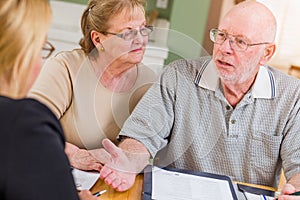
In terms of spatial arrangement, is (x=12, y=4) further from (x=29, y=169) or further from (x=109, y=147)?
(x=109, y=147)

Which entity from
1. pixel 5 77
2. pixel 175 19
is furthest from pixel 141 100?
pixel 175 19

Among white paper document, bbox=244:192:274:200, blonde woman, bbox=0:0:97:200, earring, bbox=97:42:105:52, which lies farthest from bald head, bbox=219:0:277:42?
blonde woman, bbox=0:0:97:200

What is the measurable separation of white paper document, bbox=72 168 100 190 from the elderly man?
264mm

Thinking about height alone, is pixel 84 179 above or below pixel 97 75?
below

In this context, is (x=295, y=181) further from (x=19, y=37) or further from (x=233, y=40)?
(x=19, y=37)

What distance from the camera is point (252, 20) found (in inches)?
59.5

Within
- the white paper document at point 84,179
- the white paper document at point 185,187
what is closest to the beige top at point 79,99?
the white paper document at point 84,179

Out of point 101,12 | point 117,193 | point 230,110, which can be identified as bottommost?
point 117,193

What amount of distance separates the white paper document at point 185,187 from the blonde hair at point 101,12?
0.46 metres

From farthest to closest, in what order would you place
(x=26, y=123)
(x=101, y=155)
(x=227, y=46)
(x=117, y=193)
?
(x=227, y=46) < (x=101, y=155) < (x=117, y=193) < (x=26, y=123)

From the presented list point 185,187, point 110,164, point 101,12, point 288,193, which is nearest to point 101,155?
point 110,164

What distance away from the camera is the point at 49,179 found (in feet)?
2.10

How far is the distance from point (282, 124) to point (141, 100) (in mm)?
488

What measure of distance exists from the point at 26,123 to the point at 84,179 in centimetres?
67
